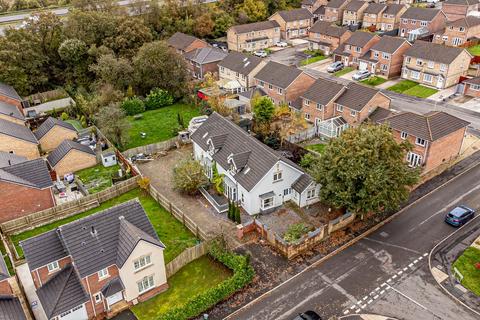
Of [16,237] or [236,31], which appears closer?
[16,237]

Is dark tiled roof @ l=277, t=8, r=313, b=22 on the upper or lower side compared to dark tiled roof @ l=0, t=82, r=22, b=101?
upper

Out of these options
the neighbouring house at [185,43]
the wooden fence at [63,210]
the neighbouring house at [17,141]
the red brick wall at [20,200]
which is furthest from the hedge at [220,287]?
the neighbouring house at [185,43]

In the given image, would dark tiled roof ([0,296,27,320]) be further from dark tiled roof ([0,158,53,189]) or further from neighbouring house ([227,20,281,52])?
neighbouring house ([227,20,281,52])

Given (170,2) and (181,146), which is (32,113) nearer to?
(181,146)

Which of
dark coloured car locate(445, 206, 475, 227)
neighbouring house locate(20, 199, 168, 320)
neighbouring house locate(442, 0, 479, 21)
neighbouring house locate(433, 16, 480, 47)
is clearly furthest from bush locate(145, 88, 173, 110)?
neighbouring house locate(442, 0, 479, 21)

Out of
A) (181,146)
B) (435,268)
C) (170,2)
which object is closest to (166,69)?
(181,146)

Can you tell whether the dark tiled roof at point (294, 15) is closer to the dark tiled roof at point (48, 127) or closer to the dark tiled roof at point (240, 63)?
the dark tiled roof at point (240, 63)
